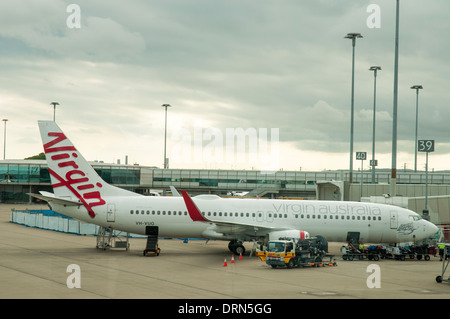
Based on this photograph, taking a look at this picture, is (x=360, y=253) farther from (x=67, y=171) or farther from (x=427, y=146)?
(x=67, y=171)

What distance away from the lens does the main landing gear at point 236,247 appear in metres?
38.0

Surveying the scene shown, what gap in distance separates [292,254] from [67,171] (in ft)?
55.1

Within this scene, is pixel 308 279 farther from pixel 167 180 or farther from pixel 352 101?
pixel 167 180

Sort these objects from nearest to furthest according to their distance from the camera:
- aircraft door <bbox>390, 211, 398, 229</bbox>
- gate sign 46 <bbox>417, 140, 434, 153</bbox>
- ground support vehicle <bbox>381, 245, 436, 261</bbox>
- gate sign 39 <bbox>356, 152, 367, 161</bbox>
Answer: ground support vehicle <bbox>381, 245, 436, 261</bbox> < aircraft door <bbox>390, 211, 398, 229</bbox> < gate sign 46 <bbox>417, 140, 434, 153</bbox> < gate sign 39 <bbox>356, 152, 367, 161</bbox>

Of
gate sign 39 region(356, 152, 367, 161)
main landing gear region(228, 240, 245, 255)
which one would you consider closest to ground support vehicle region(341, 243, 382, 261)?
main landing gear region(228, 240, 245, 255)

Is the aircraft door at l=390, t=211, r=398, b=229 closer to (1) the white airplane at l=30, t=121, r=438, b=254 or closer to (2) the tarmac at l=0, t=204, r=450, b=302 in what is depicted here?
(1) the white airplane at l=30, t=121, r=438, b=254

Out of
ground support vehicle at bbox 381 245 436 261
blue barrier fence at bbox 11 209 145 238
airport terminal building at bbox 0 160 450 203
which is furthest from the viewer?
airport terminal building at bbox 0 160 450 203

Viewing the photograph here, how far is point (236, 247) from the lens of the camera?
38375 millimetres

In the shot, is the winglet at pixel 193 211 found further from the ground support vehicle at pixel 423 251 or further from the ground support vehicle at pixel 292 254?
the ground support vehicle at pixel 423 251

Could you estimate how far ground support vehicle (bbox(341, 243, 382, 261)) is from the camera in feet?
119

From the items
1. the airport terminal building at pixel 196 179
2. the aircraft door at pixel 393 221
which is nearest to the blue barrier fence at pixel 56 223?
the aircraft door at pixel 393 221

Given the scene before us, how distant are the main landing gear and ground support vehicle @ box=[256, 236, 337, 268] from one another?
4766 mm
